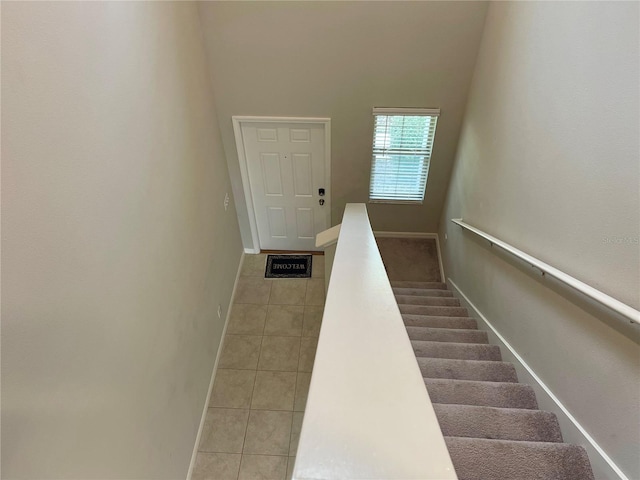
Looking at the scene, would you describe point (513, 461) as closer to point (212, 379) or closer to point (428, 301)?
point (428, 301)

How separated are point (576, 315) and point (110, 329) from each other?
7.62ft

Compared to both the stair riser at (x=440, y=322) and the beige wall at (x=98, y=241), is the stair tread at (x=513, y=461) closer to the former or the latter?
the stair riser at (x=440, y=322)

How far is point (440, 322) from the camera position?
3.21 metres

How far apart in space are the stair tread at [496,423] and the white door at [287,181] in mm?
3239

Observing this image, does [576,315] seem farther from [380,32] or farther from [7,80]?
[380,32]

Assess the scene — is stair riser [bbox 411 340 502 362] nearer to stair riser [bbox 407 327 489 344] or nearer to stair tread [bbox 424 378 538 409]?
stair riser [bbox 407 327 489 344]

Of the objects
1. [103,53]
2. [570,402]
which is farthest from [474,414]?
[103,53]

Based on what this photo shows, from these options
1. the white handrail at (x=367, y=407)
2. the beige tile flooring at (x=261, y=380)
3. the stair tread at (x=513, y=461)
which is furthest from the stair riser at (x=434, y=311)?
the white handrail at (x=367, y=407)

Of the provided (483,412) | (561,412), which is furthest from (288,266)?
(561,412)

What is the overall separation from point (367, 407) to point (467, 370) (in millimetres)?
1769

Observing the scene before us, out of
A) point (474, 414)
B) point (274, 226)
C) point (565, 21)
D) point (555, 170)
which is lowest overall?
point (274, 226)

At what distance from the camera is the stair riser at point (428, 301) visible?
12.5 ft

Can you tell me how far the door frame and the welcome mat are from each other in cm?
34

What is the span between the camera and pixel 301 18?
3.45 meters
